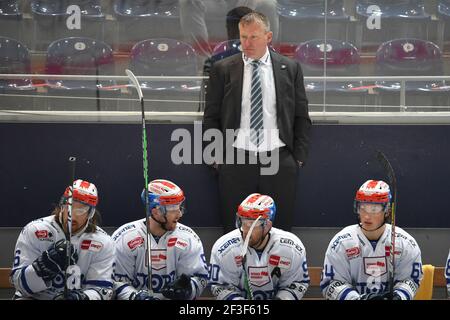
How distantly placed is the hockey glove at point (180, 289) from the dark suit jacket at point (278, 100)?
4.20 feet

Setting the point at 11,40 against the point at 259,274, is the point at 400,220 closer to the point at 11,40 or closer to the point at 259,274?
the point at 259,274

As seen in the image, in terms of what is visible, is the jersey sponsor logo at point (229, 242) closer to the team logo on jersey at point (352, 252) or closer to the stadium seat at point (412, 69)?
the team logo on jersey at point (352, 252)

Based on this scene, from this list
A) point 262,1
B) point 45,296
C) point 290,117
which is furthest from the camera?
point 262,1

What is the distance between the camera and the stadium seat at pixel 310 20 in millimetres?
9922

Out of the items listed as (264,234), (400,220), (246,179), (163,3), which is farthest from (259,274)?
(163,3)

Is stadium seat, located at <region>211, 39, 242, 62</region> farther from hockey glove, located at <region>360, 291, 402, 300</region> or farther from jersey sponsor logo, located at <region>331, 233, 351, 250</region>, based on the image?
hockey glove, located at <region>360, 291, 402, 300</region>

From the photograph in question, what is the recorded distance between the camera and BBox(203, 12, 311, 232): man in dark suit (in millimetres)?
9266

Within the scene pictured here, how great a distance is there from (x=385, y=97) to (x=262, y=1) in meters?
1.10

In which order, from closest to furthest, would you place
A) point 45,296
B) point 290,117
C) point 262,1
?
point 45,296 < point 290,117 < point 262,1

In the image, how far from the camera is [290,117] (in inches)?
365

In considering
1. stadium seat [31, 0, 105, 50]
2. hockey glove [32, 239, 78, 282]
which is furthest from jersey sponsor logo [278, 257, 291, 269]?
stadium seat [31, 0, 105, 50]

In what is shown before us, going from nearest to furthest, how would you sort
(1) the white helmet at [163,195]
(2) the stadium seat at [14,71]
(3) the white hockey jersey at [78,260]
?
(3) the white hockey jersey at [78,260]
(1) the white helmet at [163,195]
(2) the stadium seat at [14,71]

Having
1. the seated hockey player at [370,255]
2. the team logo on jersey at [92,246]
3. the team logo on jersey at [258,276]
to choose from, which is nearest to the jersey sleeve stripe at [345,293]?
the seated hockey player at [370,255]

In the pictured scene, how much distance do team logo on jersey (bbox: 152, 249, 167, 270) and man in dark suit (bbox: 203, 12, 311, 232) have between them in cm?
79
